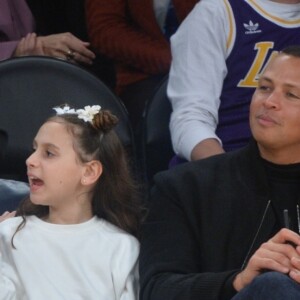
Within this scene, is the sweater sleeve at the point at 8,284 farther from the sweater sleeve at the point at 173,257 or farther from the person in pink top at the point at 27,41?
the person in pink top at the point at 27,41

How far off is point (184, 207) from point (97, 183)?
30 centimetres

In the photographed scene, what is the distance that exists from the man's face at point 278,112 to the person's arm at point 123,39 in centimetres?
101

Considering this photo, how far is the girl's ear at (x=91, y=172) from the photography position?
347 cm

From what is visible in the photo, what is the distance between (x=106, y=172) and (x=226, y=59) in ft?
2.28

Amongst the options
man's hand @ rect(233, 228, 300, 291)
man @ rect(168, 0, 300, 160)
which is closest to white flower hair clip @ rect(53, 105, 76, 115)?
man @ rect(168, 0, 300, 160)

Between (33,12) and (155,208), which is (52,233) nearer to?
(155,208)

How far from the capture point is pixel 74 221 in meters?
3.44

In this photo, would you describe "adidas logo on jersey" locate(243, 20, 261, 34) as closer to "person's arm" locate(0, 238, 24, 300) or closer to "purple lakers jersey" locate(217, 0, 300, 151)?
"purple lakers jersey" locate(217, 0, 300, 151)

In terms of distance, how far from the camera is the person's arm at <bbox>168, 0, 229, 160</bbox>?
12.7ft

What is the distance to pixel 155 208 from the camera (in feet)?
11.1

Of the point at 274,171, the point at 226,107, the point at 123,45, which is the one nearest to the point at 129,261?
the point at 274,171

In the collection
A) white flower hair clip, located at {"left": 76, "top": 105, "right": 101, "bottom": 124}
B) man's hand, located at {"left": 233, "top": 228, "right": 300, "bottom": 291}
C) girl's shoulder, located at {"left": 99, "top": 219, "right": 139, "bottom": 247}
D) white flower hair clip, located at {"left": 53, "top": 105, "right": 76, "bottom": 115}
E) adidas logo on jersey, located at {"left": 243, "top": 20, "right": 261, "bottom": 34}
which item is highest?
adidas logo on jersey, located at {"left": 243, "top": 20, "right": 261, "bottom": 34}

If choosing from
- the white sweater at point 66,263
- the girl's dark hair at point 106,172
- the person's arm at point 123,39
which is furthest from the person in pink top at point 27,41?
the white sweater at point 66,263

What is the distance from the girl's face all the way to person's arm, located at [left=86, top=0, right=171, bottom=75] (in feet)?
3.23
